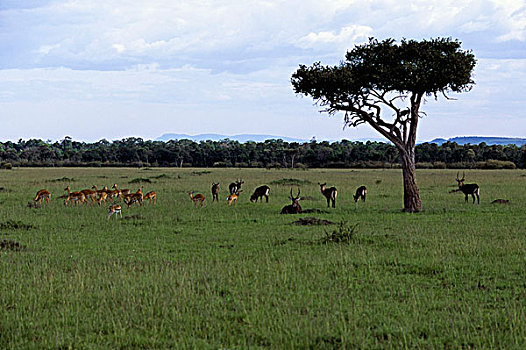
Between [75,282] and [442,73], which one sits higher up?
[442,73]

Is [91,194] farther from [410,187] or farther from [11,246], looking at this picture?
[410,187]

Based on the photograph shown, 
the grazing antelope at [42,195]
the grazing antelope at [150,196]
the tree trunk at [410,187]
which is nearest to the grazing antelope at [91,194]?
the grazing antelope at [42,195]

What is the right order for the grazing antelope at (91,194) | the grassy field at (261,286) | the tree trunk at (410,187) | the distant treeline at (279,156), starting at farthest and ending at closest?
the distant treeline at (279,156), the grazing antelope at (91,194), the tree trunk at (410,187), the grassy field at (261,286)

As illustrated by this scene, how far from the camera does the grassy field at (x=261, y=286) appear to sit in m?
6.74

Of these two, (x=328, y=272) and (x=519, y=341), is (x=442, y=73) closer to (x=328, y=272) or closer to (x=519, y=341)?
(x=328, y=272)

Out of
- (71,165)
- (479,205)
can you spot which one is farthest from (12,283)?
(71,165)

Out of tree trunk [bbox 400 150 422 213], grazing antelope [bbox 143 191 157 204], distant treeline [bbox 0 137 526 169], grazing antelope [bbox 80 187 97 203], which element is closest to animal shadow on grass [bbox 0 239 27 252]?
grazing antelope [bbox 80 187 97 203]

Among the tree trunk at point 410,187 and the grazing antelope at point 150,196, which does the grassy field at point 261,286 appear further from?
the grazing antelope at point 150,196

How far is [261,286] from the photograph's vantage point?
9000mm

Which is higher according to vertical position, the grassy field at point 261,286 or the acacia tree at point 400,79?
the acacia tree at point 400,79

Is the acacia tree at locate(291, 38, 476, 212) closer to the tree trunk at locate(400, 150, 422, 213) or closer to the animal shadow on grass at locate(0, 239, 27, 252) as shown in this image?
the tree trunk at locate(400, 150, 422, 213)

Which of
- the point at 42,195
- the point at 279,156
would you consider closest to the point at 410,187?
the point at 42,195

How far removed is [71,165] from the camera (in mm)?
102062

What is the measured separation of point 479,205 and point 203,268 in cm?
1621
